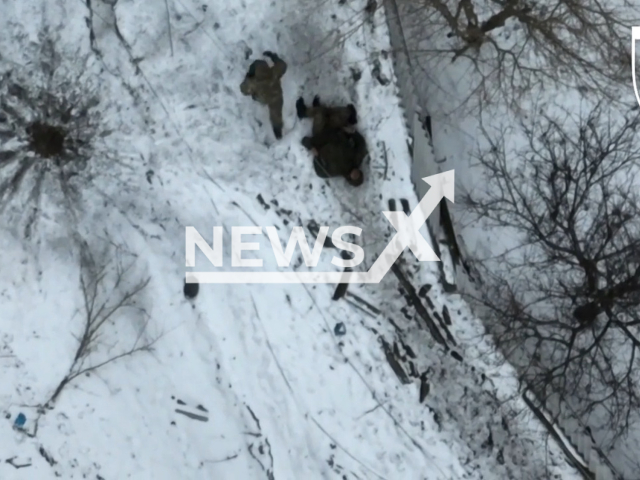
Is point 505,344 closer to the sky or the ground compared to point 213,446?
closer to the sky

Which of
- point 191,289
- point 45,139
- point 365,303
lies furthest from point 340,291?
point 45,139

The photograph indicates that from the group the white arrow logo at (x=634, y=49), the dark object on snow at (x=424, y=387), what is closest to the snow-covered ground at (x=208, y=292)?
the dark object on snow at (x=424, y=387)

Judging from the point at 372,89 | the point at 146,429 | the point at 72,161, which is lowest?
the point at 146,429

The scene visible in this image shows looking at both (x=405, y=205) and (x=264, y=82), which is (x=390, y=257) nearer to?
(x=405, y=205)

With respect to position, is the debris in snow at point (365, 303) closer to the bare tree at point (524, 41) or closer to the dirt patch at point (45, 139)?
the bare tree at point (524, 41)

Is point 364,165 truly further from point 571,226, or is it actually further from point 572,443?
point 572,443

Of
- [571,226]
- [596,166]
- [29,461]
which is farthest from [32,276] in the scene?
[596,166]
